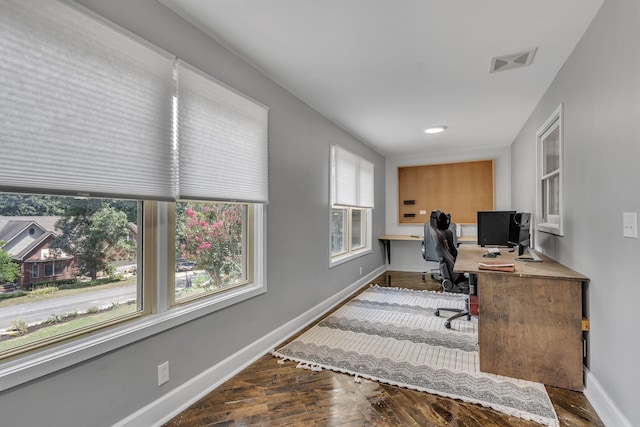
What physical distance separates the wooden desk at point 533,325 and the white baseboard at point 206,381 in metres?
1.68

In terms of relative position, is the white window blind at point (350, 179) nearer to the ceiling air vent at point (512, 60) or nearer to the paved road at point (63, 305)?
the ceiling air vent at point (512, 60)

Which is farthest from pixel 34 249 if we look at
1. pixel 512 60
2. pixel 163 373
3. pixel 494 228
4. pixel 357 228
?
pixel 494 228

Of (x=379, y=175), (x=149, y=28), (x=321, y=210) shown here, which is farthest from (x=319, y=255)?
(x=379, y=175)

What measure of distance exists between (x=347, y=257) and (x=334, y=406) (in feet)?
8.55

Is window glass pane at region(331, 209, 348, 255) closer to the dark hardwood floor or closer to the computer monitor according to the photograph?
the computer monitor

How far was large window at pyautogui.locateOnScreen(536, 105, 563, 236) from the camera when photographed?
279cm

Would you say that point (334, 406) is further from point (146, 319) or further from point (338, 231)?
point (338, 231)

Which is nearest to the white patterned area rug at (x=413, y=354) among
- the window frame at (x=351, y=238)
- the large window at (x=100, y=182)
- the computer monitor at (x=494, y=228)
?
the window frame at (x=351, y=238)

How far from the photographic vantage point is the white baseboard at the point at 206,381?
172 cm

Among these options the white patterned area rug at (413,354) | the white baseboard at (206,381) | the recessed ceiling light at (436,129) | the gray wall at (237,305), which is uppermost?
the recessed ceiling light at (436,129)

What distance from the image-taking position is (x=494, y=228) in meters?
4.17

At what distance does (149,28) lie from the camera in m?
1.74

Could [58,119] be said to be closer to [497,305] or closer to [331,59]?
[331,59]

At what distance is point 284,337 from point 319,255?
1039 mm
